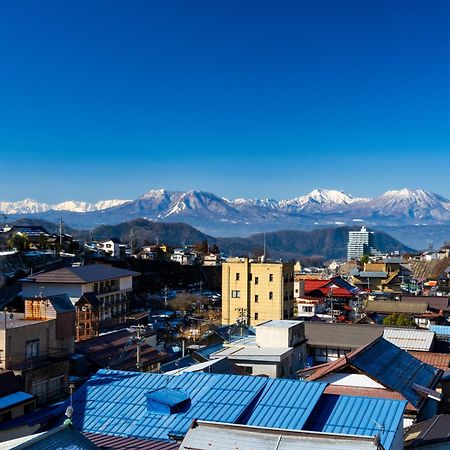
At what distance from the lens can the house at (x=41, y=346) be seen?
14883 mm

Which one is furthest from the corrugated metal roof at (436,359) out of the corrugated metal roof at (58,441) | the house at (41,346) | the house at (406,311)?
the corrugated metal roof at (58,441)

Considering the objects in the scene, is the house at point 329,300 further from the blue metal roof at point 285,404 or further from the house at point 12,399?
the blue metal roof at point 285,404

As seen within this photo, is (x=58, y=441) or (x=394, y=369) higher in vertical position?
(x=58, y=441)

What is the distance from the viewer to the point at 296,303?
4538cm

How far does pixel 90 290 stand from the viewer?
36.8 m

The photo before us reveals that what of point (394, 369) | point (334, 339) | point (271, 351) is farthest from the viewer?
point (334, 339)

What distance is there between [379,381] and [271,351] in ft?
19.3

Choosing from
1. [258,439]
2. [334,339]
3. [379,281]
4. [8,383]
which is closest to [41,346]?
[8,383]

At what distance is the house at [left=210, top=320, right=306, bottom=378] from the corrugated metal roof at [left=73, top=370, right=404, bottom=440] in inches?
256

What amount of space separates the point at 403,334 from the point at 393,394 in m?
9.47

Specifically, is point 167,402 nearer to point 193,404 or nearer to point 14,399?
point 193,404

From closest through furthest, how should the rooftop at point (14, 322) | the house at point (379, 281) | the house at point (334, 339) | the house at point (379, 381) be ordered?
the house at point (379, 381)
the rooftop at point (14, 322)
the house at point (334, 339)
the house at point (379, 281)

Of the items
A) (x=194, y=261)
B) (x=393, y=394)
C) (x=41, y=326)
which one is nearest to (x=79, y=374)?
(x=41, y=326)

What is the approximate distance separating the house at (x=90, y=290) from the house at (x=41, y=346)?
36.4 ft
